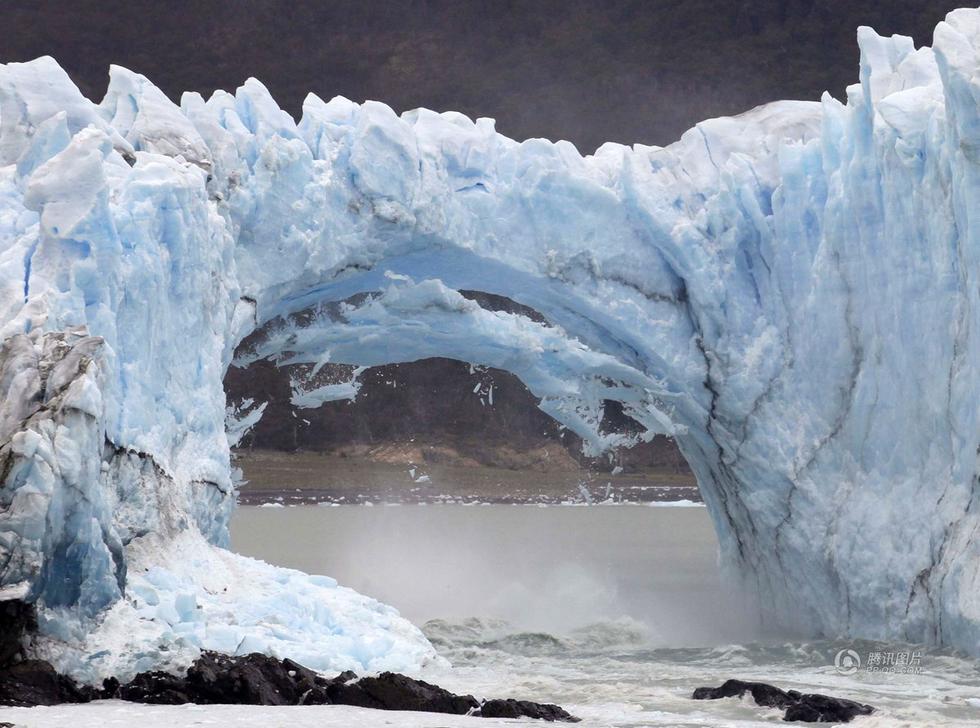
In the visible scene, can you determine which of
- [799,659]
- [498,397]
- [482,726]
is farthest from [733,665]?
[498,397]

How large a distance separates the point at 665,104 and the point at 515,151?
38802mm

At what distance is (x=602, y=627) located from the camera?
1313 cm

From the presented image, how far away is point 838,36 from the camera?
48469mm

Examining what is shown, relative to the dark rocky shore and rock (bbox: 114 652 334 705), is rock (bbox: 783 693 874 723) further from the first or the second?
rock (bbox: 114 652 334 705)

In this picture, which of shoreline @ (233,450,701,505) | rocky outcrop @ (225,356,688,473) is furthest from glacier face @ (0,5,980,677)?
rocky outcrop @ (225,356,688,473)

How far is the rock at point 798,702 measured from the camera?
8055 mm

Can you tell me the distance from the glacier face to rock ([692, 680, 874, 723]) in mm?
2067

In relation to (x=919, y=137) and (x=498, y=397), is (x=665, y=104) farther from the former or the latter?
(x=919, y=137)

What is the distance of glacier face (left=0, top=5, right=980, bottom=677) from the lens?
8.51 metres

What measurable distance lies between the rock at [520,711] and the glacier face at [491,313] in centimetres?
125

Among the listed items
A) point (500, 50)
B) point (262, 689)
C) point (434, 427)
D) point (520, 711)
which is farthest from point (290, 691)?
point (500, 50)

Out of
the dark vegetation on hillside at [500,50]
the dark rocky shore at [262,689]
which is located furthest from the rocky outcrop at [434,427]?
the dark rocky shore at [262,689]

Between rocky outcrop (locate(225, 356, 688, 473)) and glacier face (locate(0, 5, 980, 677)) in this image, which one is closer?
glacier face (locate(0, 5, 980, 677))

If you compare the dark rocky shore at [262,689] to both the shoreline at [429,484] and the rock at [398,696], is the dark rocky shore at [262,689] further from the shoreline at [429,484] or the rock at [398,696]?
the shoreline at [429,484]
